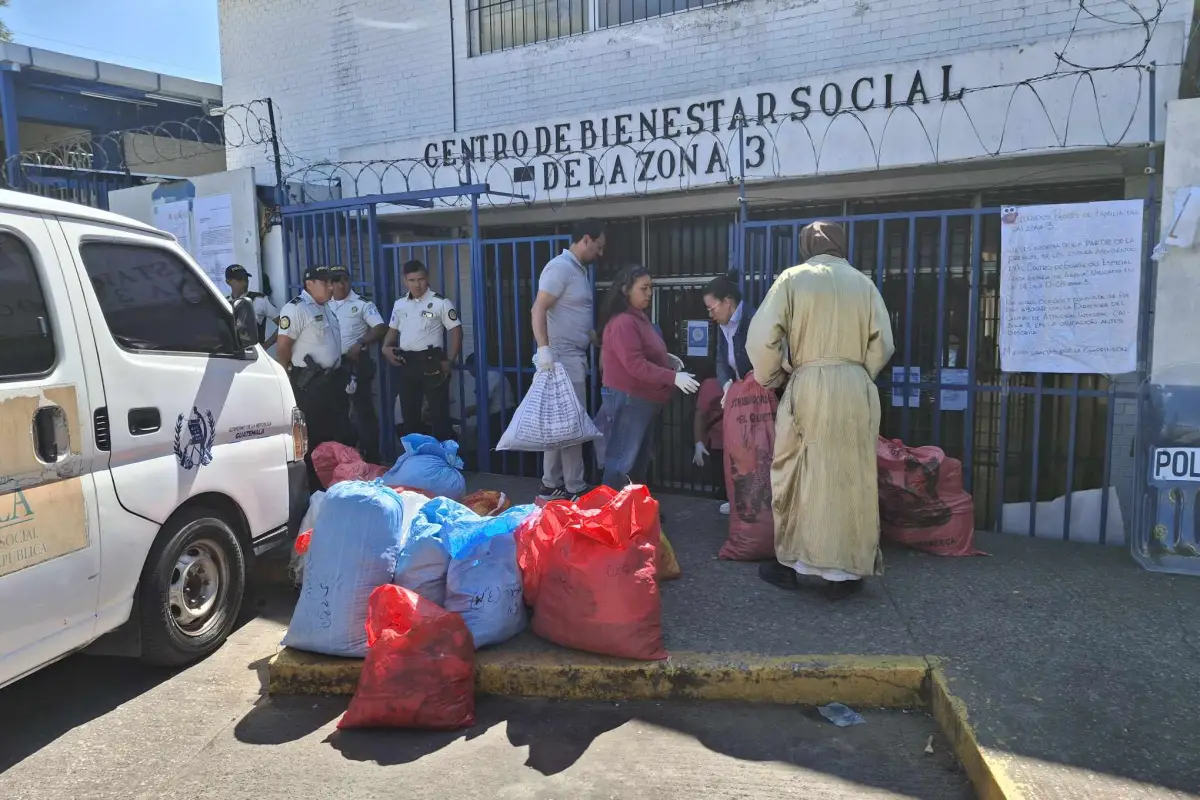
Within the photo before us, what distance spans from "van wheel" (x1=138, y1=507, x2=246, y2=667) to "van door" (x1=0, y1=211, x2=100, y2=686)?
0.35m

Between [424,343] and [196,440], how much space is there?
10.3ft

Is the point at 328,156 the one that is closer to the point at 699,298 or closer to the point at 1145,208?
the point at 699,298

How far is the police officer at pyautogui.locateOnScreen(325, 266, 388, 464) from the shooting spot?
23.5 ft

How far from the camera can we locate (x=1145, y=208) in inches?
177

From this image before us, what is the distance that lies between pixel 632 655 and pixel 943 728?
48.5 inches

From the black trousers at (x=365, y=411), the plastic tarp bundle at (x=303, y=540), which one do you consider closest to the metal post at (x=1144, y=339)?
the plastic tarp bundle at (x=303, y=540)

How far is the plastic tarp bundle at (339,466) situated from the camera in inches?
234

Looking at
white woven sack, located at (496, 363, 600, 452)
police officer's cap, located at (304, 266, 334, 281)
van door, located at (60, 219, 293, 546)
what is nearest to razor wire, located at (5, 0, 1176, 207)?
police officer's cap, located at (304, 266, 334, 281)

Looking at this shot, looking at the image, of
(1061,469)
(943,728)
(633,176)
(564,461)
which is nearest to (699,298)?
(633,176)

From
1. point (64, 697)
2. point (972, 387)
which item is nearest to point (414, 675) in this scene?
point (64, 697)

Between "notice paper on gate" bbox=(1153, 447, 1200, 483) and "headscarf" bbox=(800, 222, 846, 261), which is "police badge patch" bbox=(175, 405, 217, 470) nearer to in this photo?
"headscarf" bbox=(800, 222, 846, 261)

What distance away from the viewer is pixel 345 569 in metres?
3.70

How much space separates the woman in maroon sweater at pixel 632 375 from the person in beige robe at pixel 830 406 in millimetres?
1042

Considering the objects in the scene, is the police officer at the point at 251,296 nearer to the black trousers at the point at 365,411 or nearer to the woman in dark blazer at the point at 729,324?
the black trousers at the point at 365,411
